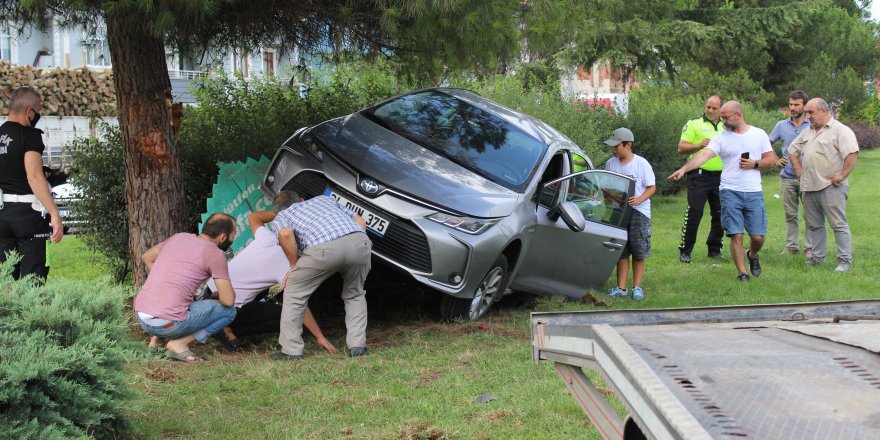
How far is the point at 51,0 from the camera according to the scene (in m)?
7.11

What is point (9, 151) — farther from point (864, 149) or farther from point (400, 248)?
point (864, 149)

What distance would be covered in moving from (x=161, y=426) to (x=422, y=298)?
3.83m

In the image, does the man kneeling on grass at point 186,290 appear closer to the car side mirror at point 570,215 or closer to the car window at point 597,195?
the car side mirror at point 570,215

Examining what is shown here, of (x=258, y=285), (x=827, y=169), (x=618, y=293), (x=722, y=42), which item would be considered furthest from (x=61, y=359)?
(x=722, y=42)

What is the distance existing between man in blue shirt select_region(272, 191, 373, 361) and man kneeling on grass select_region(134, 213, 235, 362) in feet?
1.33

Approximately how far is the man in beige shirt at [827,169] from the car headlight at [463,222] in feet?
16.1

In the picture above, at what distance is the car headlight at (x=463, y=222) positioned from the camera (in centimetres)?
741

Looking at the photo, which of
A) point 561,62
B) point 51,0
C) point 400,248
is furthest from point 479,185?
point 561,62

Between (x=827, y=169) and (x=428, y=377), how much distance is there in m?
6.23

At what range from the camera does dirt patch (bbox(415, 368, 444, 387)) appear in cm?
621

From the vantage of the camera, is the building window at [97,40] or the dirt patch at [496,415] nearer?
the dirt patch at [496,415]

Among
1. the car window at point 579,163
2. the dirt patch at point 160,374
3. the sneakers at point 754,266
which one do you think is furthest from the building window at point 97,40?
the sneakers at point 754,266

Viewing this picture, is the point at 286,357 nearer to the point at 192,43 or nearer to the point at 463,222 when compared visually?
the point at 463,222

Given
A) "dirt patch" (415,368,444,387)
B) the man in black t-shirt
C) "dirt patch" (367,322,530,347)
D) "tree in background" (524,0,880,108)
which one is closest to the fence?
"tree in background" (524,0,880,108)
